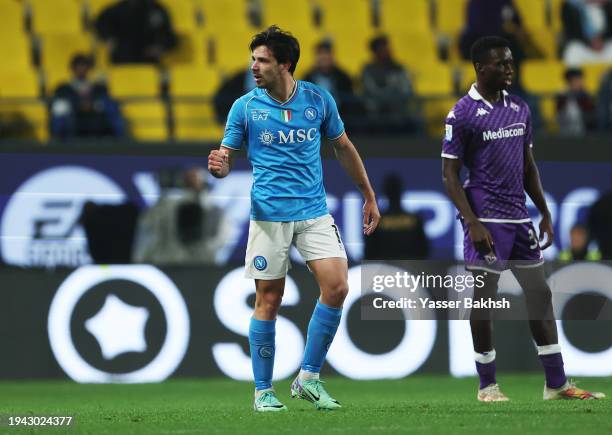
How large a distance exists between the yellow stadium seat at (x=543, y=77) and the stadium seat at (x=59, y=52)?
5144 mm

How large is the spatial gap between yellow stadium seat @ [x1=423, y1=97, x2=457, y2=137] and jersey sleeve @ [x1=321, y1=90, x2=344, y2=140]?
7106 mm

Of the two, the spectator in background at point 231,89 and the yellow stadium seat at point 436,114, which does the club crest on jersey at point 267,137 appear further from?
the yellow stadium seat at point 436,114

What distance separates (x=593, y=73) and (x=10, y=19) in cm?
683

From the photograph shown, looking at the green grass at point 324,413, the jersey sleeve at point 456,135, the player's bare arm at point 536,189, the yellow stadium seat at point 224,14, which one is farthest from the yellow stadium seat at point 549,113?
the jersey sleeve at point 456,135

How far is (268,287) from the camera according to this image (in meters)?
7.65

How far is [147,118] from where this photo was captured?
49.4 ft

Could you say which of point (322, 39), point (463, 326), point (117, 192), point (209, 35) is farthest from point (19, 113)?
point (463, 326)

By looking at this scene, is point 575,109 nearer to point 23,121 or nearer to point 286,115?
point 23,121

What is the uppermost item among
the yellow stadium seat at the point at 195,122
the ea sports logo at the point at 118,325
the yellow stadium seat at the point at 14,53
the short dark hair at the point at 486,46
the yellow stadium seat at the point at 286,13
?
the yellow stadium seat at the point at 286,13

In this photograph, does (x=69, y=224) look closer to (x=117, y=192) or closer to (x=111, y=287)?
(x=117, y=192)

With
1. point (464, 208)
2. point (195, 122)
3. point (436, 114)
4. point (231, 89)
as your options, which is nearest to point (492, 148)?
point (464, 208)

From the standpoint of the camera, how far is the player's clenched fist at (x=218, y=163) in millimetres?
7328

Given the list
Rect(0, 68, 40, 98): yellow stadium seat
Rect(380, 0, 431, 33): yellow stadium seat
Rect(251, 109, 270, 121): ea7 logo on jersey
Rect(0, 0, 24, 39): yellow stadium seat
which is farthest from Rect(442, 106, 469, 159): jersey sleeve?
Rect(380, 0, 431, 33): yellow stadium seat

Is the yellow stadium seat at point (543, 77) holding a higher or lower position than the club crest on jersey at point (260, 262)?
higher
